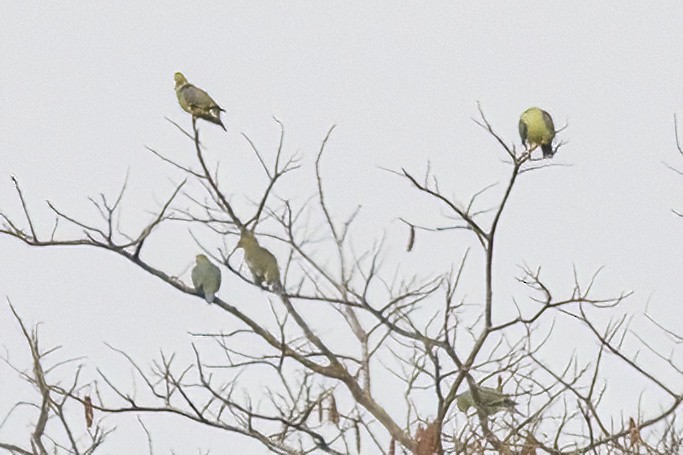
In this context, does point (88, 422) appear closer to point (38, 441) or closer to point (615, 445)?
point (38, 441)

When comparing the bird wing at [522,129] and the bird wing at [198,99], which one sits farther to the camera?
the bird wing at [198,99]

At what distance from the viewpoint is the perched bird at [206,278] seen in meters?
9.84

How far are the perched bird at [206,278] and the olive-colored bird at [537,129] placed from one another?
2.55 meters

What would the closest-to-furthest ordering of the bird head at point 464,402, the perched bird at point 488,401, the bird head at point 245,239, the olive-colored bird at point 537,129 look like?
1. the perched bird at point 488,401
2. the bird head at point 464,402
3. the olive-colored bird at point 537,129
4. the bird head at point 245,239

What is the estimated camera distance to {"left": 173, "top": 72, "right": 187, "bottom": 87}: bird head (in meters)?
11.4

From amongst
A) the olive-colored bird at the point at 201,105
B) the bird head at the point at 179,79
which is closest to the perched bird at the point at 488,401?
the olive-colored bird at the point at 201,105

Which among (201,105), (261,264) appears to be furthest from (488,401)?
(201,105)

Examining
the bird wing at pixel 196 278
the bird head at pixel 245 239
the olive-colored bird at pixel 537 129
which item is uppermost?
the olive-colored bird at pixel 537 129

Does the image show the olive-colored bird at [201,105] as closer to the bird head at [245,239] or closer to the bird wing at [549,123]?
the bird head at [245,239]

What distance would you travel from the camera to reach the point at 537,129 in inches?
375

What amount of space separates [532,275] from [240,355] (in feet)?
6.67

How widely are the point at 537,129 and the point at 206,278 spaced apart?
275 centimetres

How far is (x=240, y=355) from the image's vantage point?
862cm

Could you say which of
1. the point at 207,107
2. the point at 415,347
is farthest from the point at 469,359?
the point at 207,107
